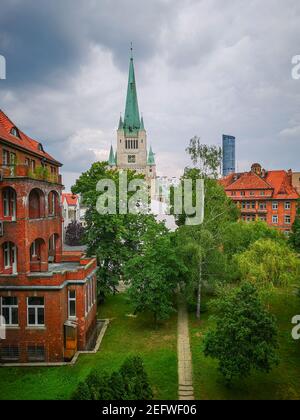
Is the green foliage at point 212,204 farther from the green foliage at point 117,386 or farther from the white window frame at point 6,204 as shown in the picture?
the white window frame at point 6,204

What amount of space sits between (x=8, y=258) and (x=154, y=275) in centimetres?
988

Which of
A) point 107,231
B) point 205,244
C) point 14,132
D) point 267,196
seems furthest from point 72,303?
point 267,196

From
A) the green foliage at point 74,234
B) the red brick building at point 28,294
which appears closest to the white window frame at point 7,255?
the red brick building at point 28,294

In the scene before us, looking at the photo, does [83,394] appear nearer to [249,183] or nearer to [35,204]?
[35,204]

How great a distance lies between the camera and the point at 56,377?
55.2 feet

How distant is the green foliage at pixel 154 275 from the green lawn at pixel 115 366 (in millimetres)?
1599

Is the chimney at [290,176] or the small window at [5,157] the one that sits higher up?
the chimney at [290,176]

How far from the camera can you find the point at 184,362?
1844 cm

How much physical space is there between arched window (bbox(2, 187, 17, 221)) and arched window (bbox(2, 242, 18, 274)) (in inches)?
74.6

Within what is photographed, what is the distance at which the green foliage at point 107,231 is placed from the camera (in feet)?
87.2

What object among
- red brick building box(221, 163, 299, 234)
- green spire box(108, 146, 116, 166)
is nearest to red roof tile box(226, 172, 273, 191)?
red brick building box(221, 163, 299, 234)

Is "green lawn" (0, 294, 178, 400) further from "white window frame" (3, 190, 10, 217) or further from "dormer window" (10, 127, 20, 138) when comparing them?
"dormer window" (10, 127, 20, 138)

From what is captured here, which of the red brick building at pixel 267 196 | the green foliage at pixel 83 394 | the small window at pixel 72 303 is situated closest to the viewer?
the green foliage at pixel 83 394

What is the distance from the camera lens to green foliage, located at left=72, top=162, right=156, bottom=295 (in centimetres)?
2659
